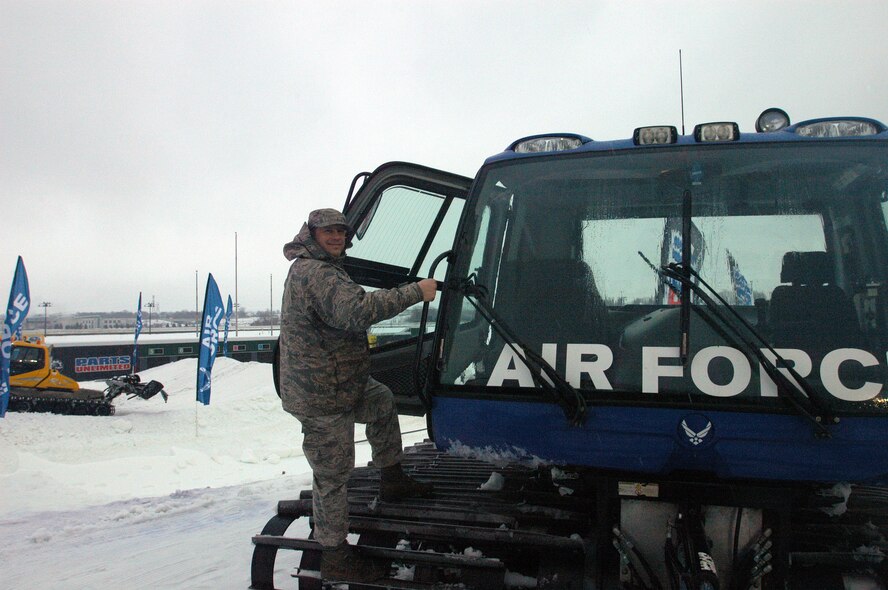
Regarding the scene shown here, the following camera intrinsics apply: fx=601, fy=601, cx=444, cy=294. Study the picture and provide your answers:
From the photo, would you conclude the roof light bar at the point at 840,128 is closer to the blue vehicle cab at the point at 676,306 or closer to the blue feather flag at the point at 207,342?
the blue vehicle cab at the point at 676,306

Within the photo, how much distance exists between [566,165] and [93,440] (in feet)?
44.3

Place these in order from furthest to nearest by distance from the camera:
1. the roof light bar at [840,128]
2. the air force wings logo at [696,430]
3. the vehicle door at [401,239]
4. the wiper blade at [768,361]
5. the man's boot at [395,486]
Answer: the vehicle door at [401,239] → the man's boot at [395,486] → the roof light bar at [840,128] → the air force wings logo at [696,430] → the wiper blade at [768,361]

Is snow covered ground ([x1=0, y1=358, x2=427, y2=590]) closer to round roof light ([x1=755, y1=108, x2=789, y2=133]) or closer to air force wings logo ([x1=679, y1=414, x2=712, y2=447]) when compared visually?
air force wings logo ([x1=679, y1=414, x2=712, y2=447])

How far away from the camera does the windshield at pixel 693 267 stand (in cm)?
234

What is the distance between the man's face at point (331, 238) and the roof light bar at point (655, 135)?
145cm

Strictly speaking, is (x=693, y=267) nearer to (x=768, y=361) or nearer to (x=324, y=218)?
(x=768, y=361)

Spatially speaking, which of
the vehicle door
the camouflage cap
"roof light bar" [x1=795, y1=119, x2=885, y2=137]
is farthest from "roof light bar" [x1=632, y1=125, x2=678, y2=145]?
the camouflage cap

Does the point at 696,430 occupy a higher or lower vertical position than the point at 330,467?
higher

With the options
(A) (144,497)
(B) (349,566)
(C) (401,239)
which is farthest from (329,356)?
(A) (144,497)

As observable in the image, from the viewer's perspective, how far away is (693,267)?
8.10 feet

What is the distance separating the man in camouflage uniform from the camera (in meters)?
2.65

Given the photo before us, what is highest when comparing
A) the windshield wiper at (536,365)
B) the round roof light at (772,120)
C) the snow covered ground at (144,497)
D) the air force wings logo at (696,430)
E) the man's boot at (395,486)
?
the round roof light at (772,120)

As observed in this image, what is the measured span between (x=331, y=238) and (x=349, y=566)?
58.4 inches

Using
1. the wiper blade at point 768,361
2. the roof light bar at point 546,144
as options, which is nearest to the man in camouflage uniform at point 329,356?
the roof light bar at point 546,144
